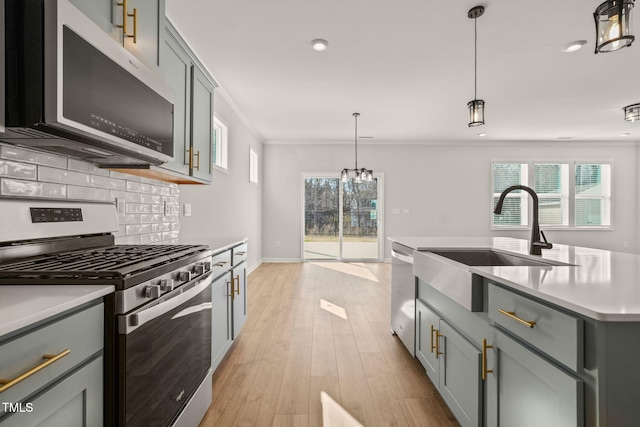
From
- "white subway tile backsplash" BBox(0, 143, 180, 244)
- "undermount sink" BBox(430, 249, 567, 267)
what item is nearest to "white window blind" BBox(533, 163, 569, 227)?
"undermount sink" BBox(430, 249, 567, 267)

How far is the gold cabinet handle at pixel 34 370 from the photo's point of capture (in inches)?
25.9

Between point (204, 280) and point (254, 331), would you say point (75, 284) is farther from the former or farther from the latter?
point (254, 331)

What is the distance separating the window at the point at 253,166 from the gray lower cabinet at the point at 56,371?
5.21 m

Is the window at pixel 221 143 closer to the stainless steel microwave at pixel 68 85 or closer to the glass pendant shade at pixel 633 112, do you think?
the stainless steel microwave at pixel 68 85

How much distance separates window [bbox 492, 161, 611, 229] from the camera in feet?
24.1

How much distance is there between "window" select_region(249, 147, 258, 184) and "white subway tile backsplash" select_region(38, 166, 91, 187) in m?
4.39

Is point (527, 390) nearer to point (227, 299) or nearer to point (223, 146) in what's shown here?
point (227, 299)

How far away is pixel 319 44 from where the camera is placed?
296cm

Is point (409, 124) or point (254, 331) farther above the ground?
point (409, 124)

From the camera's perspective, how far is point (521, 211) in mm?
7316

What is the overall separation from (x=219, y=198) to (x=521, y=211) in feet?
21.2

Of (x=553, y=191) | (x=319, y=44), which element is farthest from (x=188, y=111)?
(x=553, y=191)

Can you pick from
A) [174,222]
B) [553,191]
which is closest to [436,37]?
[174,222]

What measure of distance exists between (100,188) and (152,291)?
931mm
